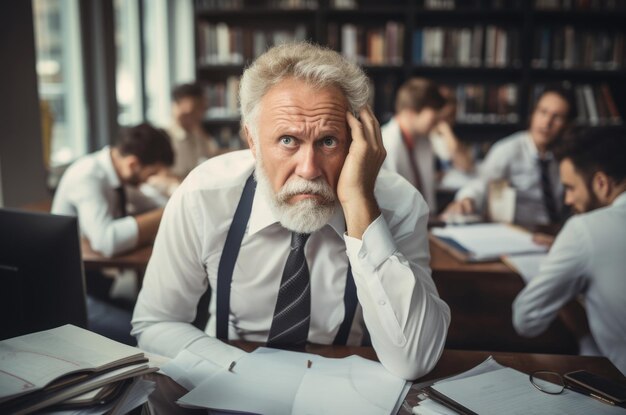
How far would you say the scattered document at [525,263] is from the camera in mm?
1937

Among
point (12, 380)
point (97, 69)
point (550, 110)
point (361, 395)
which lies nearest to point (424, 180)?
point (550, 110)

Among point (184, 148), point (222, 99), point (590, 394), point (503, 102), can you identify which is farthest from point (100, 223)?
point (503, 102)

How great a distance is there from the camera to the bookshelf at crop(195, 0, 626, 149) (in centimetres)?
466

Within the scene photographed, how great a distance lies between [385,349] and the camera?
1.11 metres

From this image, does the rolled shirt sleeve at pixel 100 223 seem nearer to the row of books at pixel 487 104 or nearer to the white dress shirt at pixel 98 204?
the white dress shirt at pixel 98 204

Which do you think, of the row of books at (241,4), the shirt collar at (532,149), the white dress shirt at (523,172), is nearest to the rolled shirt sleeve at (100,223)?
the white dress shirt at (523,172)

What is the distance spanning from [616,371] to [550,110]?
2.41 metres

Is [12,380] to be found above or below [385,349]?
above

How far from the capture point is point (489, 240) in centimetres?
227

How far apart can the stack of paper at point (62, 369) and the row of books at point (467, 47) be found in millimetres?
4327

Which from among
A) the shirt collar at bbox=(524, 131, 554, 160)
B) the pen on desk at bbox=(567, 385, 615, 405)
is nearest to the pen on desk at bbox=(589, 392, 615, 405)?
the pen on desk at bbox=(567, 385, 615, 405)

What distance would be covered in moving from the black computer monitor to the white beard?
1.48 ft

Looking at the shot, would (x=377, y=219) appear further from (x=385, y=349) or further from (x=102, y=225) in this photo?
(x=102, y=225)

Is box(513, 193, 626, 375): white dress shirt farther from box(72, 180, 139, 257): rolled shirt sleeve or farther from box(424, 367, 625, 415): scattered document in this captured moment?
box(72, 180, 139, 257): rolled shirt sleeve
